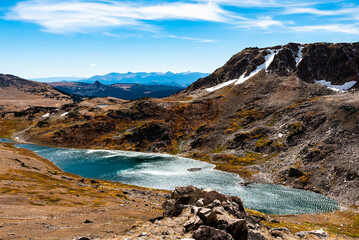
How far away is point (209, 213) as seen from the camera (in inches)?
1289

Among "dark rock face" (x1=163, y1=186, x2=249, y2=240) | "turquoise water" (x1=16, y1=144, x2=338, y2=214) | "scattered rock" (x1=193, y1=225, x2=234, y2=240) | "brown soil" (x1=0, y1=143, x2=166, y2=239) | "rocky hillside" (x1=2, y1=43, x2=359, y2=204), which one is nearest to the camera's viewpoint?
"scattered rock" (x1=193, y1=225, x2=234, y2=240)

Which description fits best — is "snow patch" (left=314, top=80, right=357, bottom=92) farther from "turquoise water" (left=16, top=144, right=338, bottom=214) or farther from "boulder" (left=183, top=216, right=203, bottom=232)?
"boulder" (left=183, top=216, right=203, bottom=232)

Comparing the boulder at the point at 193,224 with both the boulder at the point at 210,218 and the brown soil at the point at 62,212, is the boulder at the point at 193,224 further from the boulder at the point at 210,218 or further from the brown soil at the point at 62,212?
the brown soil at the point at 62,212

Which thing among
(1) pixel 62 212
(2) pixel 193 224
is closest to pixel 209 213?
(2) pixel 193 224

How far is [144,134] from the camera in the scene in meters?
185

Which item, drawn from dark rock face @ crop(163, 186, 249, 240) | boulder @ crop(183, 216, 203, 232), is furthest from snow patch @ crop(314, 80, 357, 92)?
boulder @ crop(183, 216, 203, 232)

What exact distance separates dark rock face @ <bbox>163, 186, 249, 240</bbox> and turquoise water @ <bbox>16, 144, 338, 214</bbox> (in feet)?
149

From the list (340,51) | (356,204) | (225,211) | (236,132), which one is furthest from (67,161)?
(340,51)

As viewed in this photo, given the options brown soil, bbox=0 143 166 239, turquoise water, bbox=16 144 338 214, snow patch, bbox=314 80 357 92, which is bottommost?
turquoise water, bbox=16 144 338 214

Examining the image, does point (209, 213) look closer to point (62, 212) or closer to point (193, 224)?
point (193, 224)

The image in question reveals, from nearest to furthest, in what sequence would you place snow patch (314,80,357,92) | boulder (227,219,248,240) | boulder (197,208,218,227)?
boulder (227,219,248,240), boulder (197,208,218,227), snow patch (314,80,357,92)

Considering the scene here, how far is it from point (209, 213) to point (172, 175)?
8503 cm

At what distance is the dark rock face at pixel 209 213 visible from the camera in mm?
29719

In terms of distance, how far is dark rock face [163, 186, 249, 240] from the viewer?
29.7 metres
